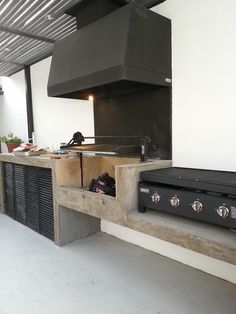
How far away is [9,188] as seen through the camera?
3500mm

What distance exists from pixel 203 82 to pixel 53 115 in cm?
230

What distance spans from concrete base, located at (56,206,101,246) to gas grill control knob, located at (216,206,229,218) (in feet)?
5.41

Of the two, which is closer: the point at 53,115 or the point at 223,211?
the point at 223,211

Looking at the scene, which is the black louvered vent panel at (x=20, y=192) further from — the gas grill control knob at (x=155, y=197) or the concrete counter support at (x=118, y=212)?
the gas grill control knob at (x=155, y=197)

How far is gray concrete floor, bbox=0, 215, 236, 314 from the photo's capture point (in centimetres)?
168

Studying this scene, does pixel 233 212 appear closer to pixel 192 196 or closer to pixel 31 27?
pixel 192 196

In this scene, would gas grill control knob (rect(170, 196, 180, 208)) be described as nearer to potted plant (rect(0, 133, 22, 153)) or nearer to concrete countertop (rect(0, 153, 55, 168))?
concrete countertop (rect(0, 153, 55, 168))

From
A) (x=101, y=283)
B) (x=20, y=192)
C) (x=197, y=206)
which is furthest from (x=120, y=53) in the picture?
(x=20, y=192)

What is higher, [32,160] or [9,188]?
[32,160]

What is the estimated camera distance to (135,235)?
2.61m

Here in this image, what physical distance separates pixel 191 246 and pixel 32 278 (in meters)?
1.33

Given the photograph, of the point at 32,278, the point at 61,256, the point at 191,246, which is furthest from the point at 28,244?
the point at 191,246

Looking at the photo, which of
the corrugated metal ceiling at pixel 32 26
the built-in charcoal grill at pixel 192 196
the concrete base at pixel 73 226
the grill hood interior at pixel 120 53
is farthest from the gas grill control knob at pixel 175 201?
the corrugated metal ceiling at pixel 32 26

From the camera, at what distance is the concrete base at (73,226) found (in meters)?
2.59
